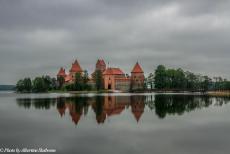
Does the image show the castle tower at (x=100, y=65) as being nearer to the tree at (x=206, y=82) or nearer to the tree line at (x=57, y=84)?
the tree line at (x=57, y=84)

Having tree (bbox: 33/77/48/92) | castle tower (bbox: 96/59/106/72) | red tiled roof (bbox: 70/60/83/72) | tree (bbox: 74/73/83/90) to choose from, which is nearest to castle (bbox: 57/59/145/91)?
castle tower (bbox: 96/59/106/72)

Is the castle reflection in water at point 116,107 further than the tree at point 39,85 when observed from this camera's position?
No

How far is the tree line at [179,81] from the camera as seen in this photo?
109 metres

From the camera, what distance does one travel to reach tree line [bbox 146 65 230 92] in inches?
4294

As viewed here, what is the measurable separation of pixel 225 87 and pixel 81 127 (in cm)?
9790

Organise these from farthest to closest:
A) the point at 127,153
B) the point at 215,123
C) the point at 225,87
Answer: the point at 225,87 → the point at 215,123 → the point at 127,153

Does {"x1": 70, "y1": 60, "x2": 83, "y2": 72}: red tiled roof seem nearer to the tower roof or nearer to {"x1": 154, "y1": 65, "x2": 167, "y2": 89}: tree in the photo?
the tower roof

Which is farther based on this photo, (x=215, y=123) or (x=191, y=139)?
(x=215, y=123)

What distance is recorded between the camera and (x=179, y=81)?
11206 cm

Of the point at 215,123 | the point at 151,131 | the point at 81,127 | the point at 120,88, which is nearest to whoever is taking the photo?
Answer: the point at 151,131

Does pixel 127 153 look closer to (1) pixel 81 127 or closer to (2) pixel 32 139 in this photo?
(2) pixel 32 139

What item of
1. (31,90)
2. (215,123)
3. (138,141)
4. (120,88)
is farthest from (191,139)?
(31,90)

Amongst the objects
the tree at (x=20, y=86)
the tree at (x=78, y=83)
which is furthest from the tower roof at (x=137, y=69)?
the tree at (x=20, y=86)

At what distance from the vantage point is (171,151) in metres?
11.8
